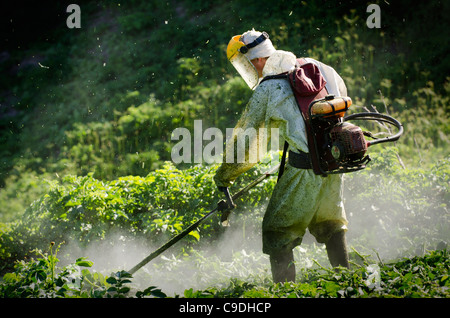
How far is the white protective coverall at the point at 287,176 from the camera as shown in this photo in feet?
10.1

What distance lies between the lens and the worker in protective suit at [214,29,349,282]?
10.2 ft

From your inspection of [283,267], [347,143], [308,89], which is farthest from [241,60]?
[283,267]

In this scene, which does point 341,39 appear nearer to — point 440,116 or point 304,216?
point 440,116

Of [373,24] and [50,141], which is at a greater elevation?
[373,24]

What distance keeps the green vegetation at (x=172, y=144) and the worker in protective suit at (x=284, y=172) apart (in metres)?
0.27

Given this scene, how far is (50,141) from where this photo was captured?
7.35 metres

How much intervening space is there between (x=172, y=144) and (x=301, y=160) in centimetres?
391

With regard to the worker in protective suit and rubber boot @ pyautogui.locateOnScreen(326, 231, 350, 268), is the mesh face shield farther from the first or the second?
rubber boot @ pyautogui.locateOnScreen(326, 231, 350, 268)

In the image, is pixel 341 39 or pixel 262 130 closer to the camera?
pixel 262 130

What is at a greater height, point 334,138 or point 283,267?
point 334,138

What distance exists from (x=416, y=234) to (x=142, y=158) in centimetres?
381

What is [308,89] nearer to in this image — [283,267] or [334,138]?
[334,138]

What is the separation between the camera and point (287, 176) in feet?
10.7
